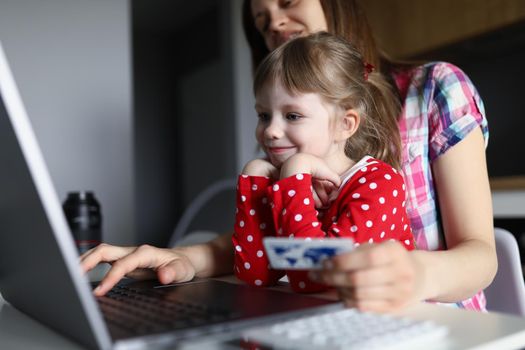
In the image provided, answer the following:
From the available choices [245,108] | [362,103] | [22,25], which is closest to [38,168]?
[362,103]

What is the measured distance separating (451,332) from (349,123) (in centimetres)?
56

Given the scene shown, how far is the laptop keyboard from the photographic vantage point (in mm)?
467

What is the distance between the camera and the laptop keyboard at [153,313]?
0.47 metres

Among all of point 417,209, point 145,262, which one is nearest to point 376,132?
point 417,209

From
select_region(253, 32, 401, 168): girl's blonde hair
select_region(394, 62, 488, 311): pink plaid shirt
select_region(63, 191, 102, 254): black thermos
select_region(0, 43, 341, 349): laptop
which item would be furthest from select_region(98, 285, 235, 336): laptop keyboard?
select_region(63, 191, 102, 254): black thermos

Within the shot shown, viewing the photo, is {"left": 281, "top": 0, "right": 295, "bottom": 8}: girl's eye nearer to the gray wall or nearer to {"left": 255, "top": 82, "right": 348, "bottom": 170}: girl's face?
{"left": 255, "top": 82, "right": 348, "bottom": 170}: girl's face

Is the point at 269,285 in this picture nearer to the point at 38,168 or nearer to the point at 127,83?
the point at 38,168

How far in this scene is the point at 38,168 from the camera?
1.42 feet

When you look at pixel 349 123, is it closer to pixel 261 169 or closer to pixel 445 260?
→ pixel 261 169

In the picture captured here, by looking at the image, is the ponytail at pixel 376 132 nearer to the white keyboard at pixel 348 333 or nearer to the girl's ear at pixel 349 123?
the girl's ear at pixel 349 123

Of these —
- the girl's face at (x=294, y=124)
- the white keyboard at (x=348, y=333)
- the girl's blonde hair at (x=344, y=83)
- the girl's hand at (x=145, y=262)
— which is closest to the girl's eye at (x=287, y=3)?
the girl's blonde hair at (x=344, y=83)

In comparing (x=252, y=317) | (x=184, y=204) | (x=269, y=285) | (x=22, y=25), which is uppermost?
(x=22, y=25)

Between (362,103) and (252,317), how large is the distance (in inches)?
25.5

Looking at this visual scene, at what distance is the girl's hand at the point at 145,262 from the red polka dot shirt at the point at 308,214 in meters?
0.09
